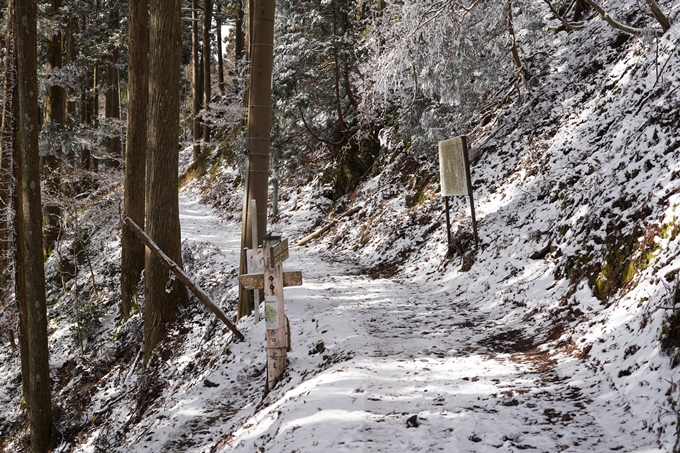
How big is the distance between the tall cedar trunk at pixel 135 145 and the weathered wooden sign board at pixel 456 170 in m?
6.66

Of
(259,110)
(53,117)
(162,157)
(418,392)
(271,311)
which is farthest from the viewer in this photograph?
(53,117)

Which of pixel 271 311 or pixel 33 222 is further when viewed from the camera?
pixel 33 222

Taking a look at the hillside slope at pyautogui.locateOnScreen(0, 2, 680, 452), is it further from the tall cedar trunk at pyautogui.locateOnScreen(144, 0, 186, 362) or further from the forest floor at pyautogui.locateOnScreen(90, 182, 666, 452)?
the tall cedar trunk at pyautogui.locateOnScreen(144, 0, 186, 362)

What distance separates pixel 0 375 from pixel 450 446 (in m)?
14.7

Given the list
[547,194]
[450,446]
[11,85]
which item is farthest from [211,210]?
[450,446]

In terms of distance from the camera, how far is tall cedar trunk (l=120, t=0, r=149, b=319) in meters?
11.3

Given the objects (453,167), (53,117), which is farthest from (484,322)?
(53,117)

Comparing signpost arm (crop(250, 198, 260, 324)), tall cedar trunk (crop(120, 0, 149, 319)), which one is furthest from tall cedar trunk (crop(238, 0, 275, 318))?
tall cedar trunk (crop(120, 0, 149, 319))

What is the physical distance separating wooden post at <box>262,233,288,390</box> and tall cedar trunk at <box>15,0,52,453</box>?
5564 mm

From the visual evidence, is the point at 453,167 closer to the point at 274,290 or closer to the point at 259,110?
the point at 259,110

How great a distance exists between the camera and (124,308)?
39.4 ft

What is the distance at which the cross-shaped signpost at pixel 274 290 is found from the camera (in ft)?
19.0

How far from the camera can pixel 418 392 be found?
16.1 feet

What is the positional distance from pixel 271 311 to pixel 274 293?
205 millimetres
